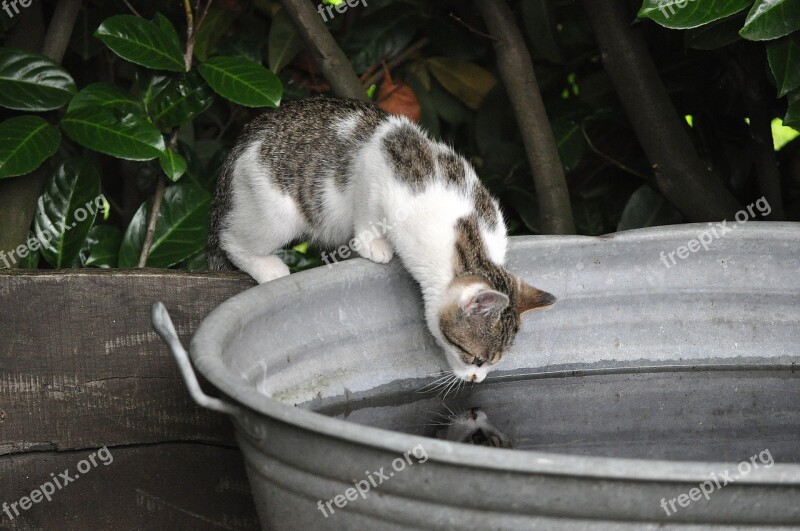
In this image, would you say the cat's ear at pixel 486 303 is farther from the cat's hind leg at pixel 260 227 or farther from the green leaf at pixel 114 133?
the green leaf at pixel 114 133

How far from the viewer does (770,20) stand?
2000mm

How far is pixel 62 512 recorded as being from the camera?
7.11 ft

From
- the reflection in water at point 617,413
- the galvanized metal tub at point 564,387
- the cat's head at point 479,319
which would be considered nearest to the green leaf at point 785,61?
the galvanized metal tub at point 564,387

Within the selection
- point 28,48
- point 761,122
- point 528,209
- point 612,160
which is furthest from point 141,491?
point 761,122

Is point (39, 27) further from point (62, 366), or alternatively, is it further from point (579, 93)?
point (579, 93)

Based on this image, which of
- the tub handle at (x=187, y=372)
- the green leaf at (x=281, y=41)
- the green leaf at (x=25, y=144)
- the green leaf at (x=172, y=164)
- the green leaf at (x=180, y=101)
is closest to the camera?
the tub handle at (x=187, y=372)

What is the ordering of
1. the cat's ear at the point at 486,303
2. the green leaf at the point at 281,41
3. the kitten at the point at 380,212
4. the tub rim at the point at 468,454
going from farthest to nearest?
the green leaf at the point at 281,41
the kitten at the point at 380,212
the cat's ear at the point at 486,303
the tub rim at the point at 468,454

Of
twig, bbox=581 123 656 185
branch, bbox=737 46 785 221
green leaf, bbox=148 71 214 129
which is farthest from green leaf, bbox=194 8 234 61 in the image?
branch, bbox=737 46 785 221

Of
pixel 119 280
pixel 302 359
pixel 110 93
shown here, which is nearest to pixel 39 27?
pixel 110 93

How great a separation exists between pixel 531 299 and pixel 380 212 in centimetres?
41

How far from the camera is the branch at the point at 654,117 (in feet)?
8.41

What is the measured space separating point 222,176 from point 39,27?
0.75 m

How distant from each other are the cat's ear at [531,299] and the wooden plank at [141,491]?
0.72 meters

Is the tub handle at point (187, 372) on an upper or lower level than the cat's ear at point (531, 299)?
upper
